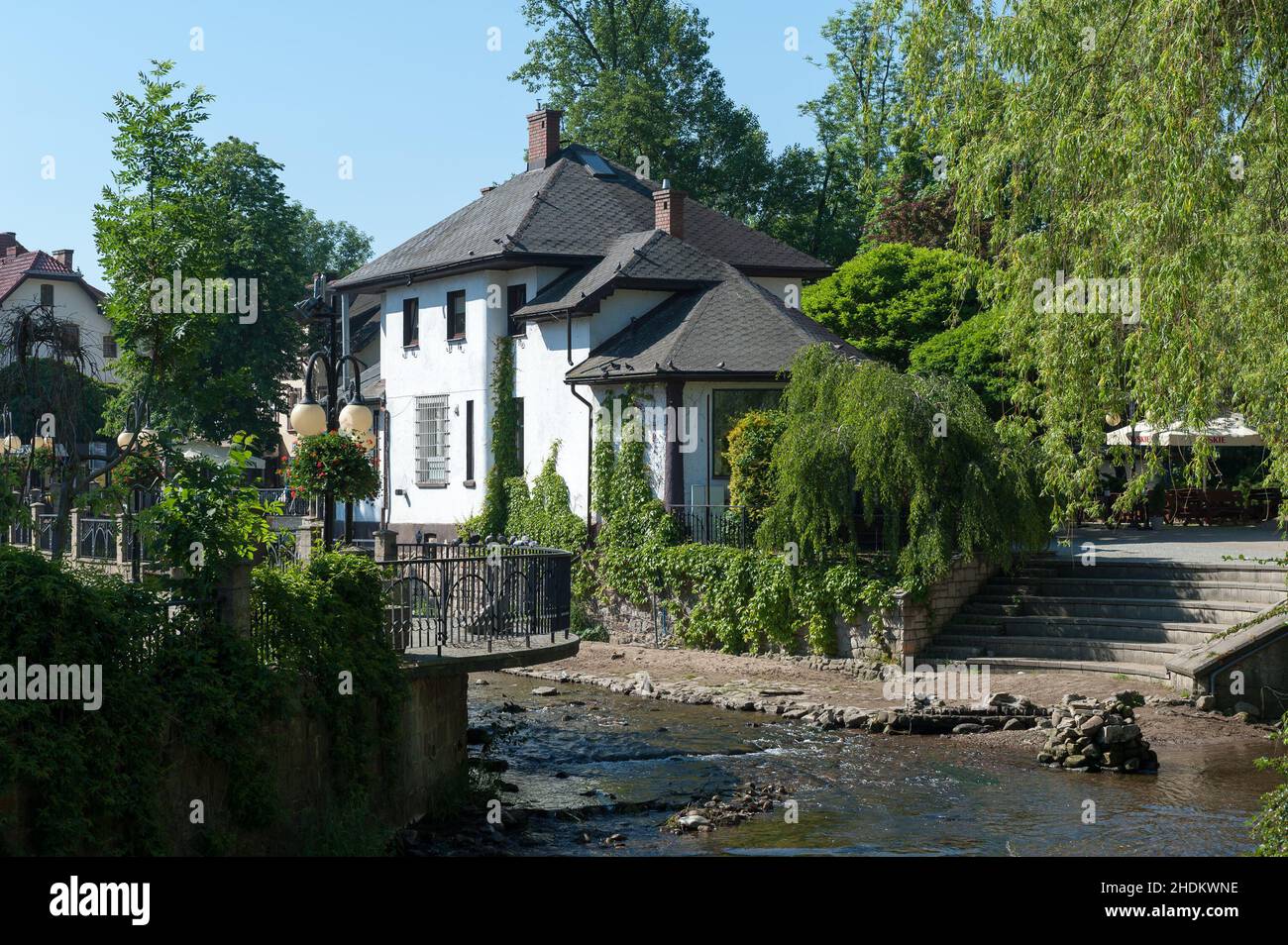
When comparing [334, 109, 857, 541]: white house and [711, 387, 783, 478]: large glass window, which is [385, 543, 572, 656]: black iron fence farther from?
[334, 109, 857, 541]: white house

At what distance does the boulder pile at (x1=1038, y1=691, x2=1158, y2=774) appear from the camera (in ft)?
57.0

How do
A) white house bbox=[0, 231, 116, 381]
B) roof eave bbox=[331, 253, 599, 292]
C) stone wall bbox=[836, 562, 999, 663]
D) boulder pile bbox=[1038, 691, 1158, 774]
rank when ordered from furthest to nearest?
white house bbox=[0, 231, 116, 381] → roof eave bbox=[331, 253, 599, 292] → stone wall bbox=[836, 562, 999, 663] → boulder pile bbox=[1038, 691, 1158, 774]

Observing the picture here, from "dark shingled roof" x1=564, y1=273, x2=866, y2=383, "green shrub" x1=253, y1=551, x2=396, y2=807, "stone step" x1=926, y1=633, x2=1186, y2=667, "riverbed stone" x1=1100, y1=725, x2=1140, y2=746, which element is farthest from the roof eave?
"green shrub" x1=253, y1=551, x2=396, y2=807

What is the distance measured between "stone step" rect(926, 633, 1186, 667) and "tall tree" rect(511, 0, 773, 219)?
31.1m

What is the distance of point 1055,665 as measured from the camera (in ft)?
73.8

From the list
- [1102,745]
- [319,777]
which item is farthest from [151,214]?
[1102,745]

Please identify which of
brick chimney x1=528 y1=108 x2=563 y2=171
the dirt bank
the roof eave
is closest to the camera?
the dirt bank

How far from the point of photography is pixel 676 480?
95.1 ft

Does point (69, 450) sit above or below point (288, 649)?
above

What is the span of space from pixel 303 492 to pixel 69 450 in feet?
9.50

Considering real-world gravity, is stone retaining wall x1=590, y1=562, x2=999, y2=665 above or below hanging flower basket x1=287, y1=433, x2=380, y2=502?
below
